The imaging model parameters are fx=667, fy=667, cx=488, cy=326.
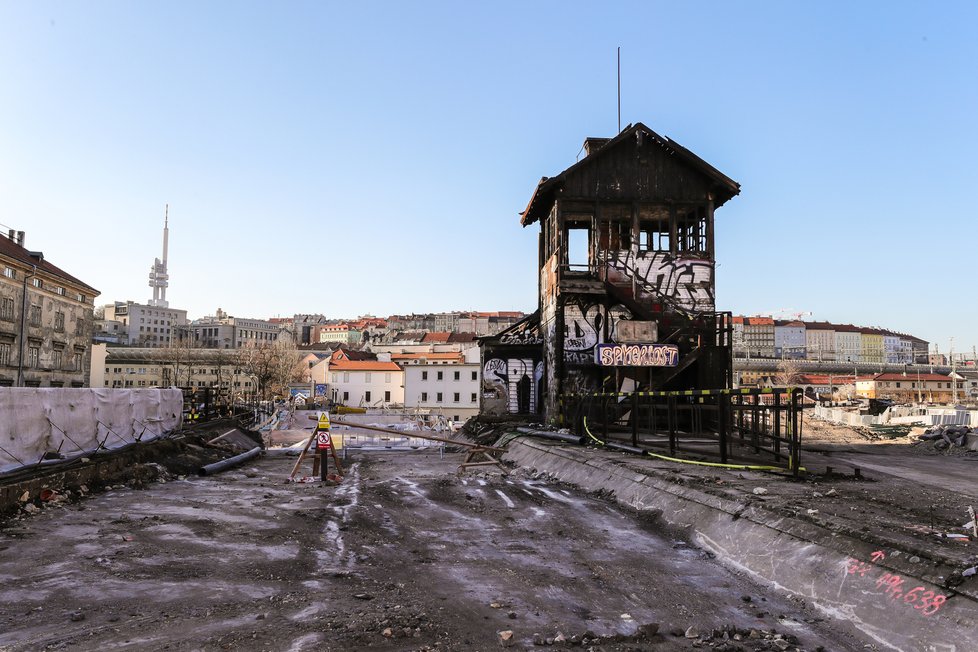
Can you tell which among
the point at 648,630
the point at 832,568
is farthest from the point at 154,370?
the point at 832,568

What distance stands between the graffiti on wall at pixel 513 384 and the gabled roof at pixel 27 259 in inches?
1434

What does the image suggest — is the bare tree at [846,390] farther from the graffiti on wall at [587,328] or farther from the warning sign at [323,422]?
the warning sign at [323,422]

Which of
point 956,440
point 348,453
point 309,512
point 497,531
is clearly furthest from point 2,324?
point 956,440

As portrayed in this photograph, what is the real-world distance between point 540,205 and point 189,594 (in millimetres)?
27098

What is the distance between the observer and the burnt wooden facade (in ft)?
90.8

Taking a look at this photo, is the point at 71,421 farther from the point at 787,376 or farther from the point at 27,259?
A: the point at 787,376

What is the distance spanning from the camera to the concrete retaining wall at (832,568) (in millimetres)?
5117

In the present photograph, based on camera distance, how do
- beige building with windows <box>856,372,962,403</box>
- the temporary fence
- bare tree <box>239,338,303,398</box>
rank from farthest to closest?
beige building with windows <box>856,372,962,403</box>
bare tree <box>239,338,303,398</box>
the temporary fence

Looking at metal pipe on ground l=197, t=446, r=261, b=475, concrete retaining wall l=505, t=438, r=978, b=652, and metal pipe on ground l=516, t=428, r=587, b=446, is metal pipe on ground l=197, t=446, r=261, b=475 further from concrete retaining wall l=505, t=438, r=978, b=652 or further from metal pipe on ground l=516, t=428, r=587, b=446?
concrete retaining wall l=505, t=438, r=978, b=652

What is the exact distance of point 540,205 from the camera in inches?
1247

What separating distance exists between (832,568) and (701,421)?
18.1 metres

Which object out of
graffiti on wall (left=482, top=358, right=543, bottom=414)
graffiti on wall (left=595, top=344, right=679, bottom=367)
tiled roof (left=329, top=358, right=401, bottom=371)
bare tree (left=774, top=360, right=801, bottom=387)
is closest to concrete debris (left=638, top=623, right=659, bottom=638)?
graffiti on wall (left=595, top=344, right=679, bottom=367)

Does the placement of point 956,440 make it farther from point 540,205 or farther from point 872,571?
point 872,571

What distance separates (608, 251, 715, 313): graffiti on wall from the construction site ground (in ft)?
54.3
